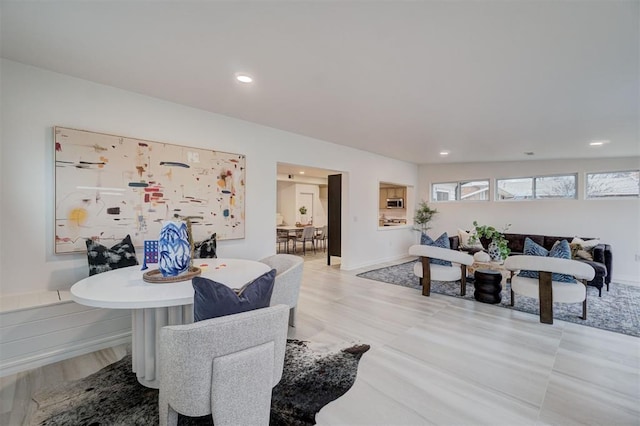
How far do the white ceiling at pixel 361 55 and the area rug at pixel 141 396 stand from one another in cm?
260

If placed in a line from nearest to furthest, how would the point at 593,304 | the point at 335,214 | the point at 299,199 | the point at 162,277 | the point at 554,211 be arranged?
the point at 162,277
the point at 593,304
the point at 554,211
the point at 335,214
the point at 299,199

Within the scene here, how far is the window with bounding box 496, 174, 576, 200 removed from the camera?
20.6ft

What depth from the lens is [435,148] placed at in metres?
5.73

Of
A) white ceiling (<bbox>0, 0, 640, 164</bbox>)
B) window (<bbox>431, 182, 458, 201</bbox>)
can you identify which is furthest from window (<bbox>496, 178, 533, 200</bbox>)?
white ceiling (<bbox>0, 0, 640, 164</bbox>)

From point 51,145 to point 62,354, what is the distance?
192 centimetres

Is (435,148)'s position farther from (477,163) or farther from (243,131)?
(243,131)

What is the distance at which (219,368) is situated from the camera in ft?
4.35

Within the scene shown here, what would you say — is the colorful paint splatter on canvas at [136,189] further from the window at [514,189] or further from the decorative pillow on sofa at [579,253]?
the window at [514,189]

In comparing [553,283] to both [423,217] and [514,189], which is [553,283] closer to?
[514,189]

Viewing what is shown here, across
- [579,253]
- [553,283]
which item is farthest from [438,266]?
[579,253]

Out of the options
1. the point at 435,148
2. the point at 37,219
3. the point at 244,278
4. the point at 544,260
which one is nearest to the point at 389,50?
the point at 244,278

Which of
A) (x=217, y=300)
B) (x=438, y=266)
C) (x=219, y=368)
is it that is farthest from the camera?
(x=438, y=266)

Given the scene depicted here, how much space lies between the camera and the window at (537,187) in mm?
6281

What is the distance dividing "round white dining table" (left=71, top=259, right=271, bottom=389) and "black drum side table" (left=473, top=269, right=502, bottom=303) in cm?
332
